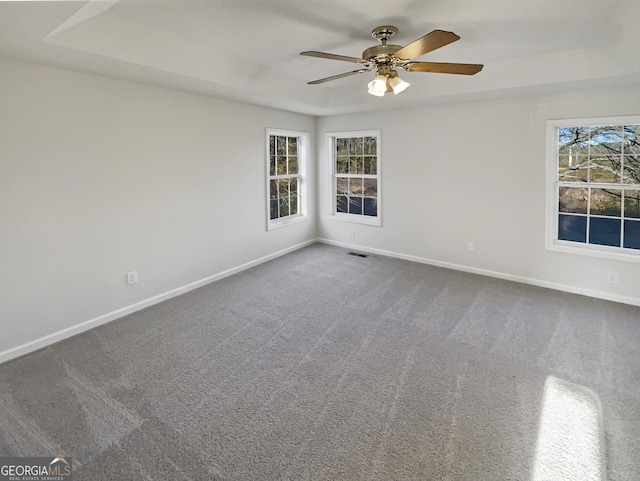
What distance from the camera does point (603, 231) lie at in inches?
162

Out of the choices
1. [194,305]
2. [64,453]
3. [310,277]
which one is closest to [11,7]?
[64,453]

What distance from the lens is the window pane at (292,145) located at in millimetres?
5980

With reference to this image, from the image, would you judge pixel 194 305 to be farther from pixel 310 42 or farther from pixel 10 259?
pixel 310 42

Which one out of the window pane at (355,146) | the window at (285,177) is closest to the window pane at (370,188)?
the window pane at (355,146)

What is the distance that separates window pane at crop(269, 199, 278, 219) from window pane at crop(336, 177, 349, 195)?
1.24 metres

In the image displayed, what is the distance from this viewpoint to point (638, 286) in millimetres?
3811

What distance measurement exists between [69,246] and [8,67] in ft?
4.80

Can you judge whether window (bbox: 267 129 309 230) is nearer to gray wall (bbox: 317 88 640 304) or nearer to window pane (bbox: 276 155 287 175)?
window pane (bbox: 276 155 287 175)

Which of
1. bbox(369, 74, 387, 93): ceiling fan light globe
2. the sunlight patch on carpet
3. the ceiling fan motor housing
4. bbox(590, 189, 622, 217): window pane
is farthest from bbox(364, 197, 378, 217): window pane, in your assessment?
the sunlight patch on carpet

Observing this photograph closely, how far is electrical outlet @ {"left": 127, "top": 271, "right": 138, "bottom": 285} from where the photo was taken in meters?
3.69

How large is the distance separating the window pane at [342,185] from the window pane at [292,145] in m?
0.90

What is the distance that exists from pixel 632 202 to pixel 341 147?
4046 millimetres

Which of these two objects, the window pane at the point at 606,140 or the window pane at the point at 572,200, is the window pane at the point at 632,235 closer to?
the window pane at the point at 572,200

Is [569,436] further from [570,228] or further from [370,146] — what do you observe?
[370,146]
